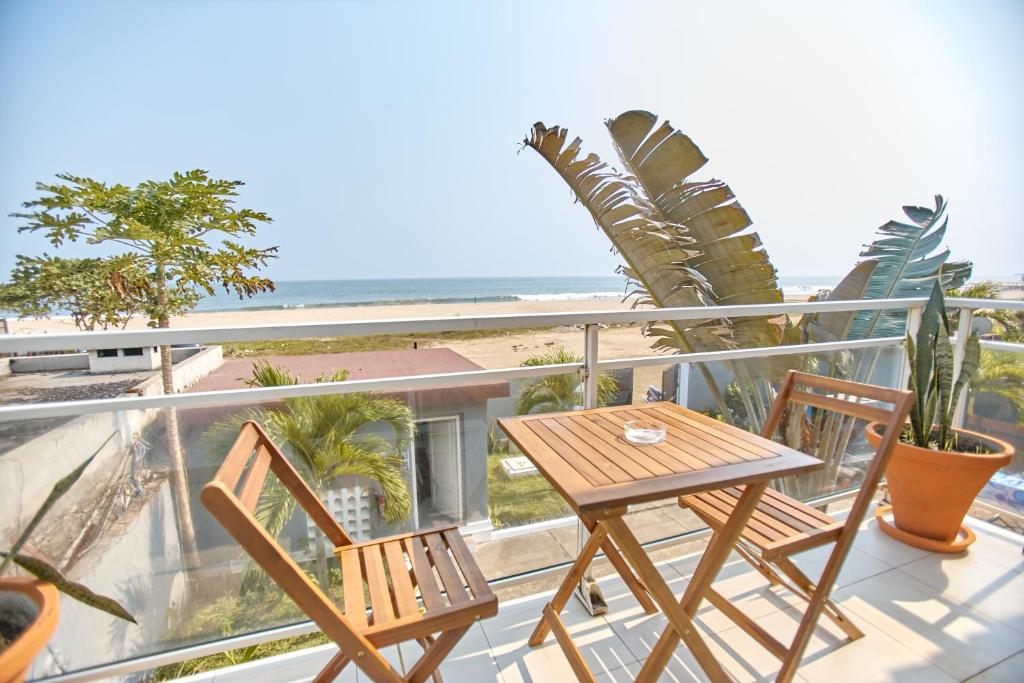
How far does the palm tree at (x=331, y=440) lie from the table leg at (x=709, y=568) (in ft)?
3.46

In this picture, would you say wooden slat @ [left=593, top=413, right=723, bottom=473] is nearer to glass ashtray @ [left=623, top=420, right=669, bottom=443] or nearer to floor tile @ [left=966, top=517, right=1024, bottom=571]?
glass ashtray @ [left=623, top=420, right=669, bottom=443]

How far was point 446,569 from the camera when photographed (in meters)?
1.46

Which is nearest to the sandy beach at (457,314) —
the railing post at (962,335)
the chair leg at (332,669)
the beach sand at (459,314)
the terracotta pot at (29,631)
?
the beach sand at (459,314)

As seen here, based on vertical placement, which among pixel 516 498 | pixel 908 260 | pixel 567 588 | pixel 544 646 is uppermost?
pixel 908 260

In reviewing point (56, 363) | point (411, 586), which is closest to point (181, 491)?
point (411, 586)

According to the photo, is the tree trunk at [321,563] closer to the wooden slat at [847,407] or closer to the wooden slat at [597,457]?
the wooden slat at [597,457]

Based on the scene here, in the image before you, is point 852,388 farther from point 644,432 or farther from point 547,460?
point 547,460

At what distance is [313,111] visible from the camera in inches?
1292

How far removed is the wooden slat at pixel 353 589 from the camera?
124 centimetres

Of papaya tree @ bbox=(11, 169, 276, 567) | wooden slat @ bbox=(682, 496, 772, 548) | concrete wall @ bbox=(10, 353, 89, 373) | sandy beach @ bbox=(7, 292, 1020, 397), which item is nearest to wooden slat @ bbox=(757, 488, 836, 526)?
wooden slat @ bbox=(682, 496, 772, 548)

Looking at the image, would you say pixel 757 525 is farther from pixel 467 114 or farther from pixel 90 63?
pixel 90 63

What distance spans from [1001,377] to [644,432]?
2754 millimetres

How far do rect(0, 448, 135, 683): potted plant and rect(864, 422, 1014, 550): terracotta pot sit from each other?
10.4 ft

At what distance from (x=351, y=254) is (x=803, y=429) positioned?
4385 cm
